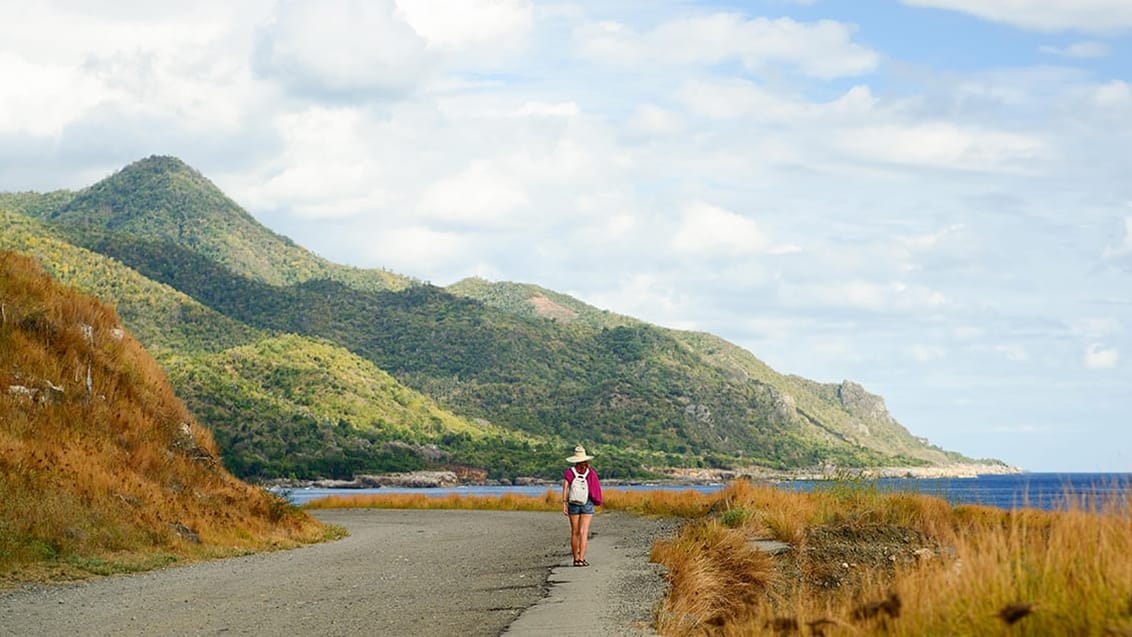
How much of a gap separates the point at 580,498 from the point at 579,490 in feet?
0.50

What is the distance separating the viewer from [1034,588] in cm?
787

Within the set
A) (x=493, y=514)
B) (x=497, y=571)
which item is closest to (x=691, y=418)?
(x=493, y=514)

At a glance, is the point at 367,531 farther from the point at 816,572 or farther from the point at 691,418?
the point at 691,418

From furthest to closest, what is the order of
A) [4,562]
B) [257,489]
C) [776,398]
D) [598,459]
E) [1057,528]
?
[776,398], [598,459], [257,489], [4,562], [1057,528]

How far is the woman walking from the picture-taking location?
20312 mm

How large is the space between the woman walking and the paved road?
535 mm

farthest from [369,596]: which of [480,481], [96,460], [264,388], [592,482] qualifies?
[480,481]

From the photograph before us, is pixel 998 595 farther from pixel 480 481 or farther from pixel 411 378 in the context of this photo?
pixel 411 378

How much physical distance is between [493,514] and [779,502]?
19723mm

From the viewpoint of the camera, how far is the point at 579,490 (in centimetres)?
2031

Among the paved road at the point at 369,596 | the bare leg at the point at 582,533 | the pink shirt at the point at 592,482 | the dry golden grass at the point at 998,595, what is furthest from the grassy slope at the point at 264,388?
the dry golden grass at the point at 998,595

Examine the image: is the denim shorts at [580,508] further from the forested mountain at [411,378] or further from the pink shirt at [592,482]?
the forested mountain at [411,378]

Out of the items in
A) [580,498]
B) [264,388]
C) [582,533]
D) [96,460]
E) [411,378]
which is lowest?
[582,533]

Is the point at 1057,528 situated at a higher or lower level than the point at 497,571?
higher
